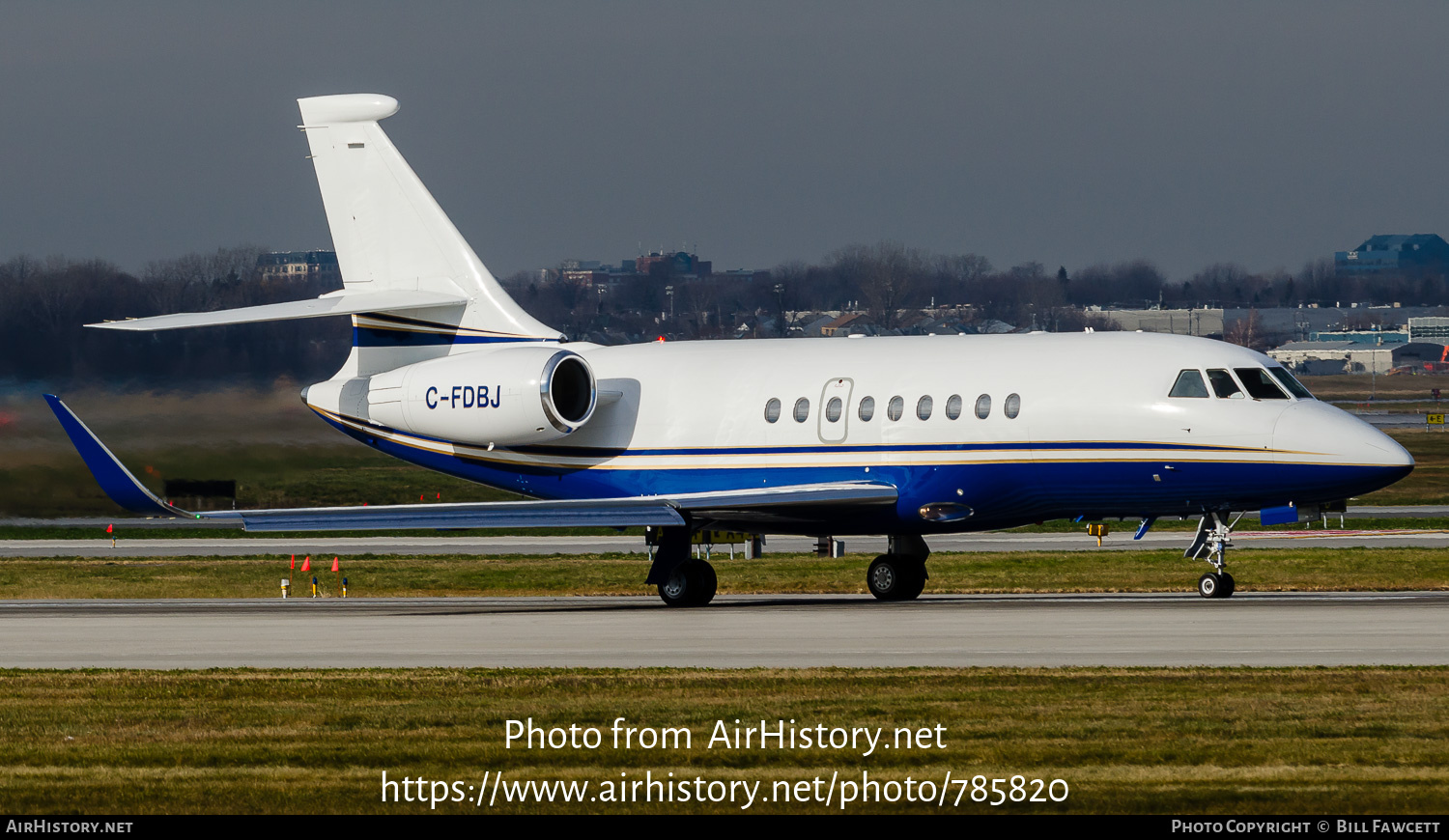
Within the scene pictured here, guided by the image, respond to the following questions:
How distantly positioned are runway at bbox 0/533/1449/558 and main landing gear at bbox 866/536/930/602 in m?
14.1

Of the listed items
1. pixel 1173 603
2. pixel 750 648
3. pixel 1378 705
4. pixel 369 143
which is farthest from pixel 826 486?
pixel 1378 705

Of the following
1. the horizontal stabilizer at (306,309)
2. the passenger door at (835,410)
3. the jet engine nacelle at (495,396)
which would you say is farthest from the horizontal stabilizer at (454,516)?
the horizontal stabilizer at (306,309)

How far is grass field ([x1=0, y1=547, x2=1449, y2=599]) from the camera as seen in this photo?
3503 cm

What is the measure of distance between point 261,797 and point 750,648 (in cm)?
1011

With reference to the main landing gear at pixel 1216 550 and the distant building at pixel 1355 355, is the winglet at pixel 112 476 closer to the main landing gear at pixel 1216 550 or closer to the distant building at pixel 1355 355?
the main landing gear at pixel 1216 550

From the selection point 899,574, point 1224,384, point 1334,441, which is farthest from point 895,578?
point 1334,441

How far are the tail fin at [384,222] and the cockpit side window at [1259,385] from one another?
12.9 m

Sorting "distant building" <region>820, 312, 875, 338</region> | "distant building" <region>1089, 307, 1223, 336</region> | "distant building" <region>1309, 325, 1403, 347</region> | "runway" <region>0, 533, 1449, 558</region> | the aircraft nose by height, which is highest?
the aircraft nose

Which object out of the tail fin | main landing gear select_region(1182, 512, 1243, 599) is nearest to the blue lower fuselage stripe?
main landing gear select_region(1182, 512, 1243, 599)

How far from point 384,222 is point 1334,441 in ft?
58.8

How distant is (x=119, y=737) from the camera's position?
604 inches

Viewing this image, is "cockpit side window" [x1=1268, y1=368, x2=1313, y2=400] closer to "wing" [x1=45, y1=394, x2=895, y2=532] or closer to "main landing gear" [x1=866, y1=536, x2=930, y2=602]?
"wing" [x1=45, y1=394, x2=895, y2=532]

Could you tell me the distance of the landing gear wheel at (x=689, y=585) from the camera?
31188mm
